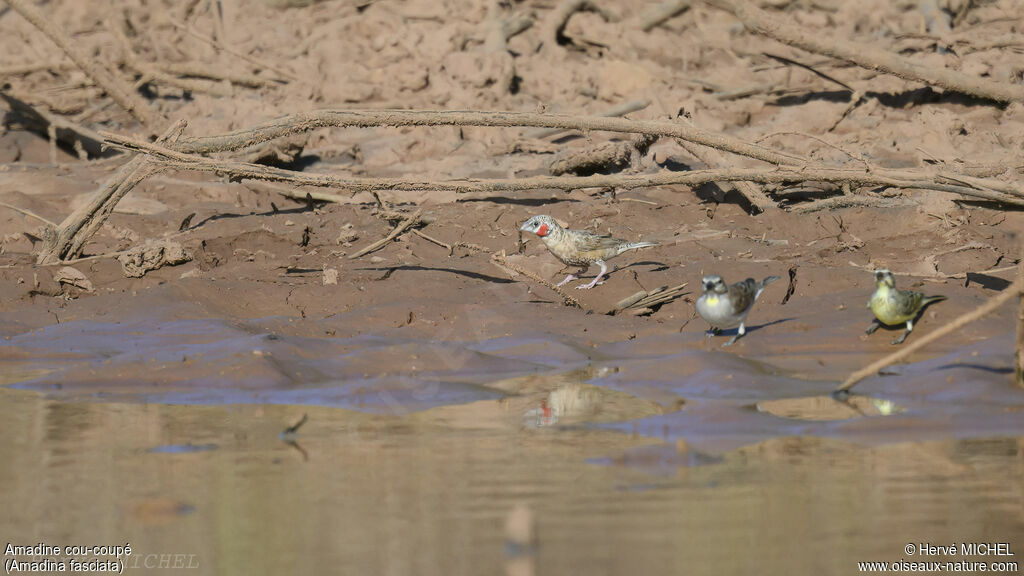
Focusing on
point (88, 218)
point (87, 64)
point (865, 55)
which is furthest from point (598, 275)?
point (87, 64)

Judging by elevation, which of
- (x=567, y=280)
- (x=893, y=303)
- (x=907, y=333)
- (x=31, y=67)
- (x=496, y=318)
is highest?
(x=31, y=67)

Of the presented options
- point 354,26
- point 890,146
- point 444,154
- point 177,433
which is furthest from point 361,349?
point 354,26

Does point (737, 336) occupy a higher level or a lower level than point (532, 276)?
lower

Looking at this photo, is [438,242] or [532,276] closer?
[532,276]

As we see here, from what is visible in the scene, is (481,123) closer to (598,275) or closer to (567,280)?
(567,280)

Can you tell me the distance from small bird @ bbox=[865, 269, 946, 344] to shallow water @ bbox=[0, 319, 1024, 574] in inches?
28.4

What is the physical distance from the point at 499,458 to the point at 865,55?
707 centimetres

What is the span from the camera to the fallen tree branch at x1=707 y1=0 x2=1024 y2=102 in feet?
34.1

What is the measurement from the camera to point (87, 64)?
12.8 m

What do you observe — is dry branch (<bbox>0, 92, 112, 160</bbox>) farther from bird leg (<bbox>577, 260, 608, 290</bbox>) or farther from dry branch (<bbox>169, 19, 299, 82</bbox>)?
bird leg (<bbox>577, 260, 608, 290</bbox>)

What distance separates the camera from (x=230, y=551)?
3904 millimetres

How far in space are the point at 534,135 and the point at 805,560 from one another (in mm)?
9989

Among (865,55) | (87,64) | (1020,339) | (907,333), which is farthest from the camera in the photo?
(87,64)

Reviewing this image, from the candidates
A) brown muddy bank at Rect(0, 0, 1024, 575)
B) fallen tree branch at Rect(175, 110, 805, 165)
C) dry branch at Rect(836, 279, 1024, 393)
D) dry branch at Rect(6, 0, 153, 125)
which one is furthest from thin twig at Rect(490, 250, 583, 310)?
dry branch at Rect(6, 0, 153, 125)
